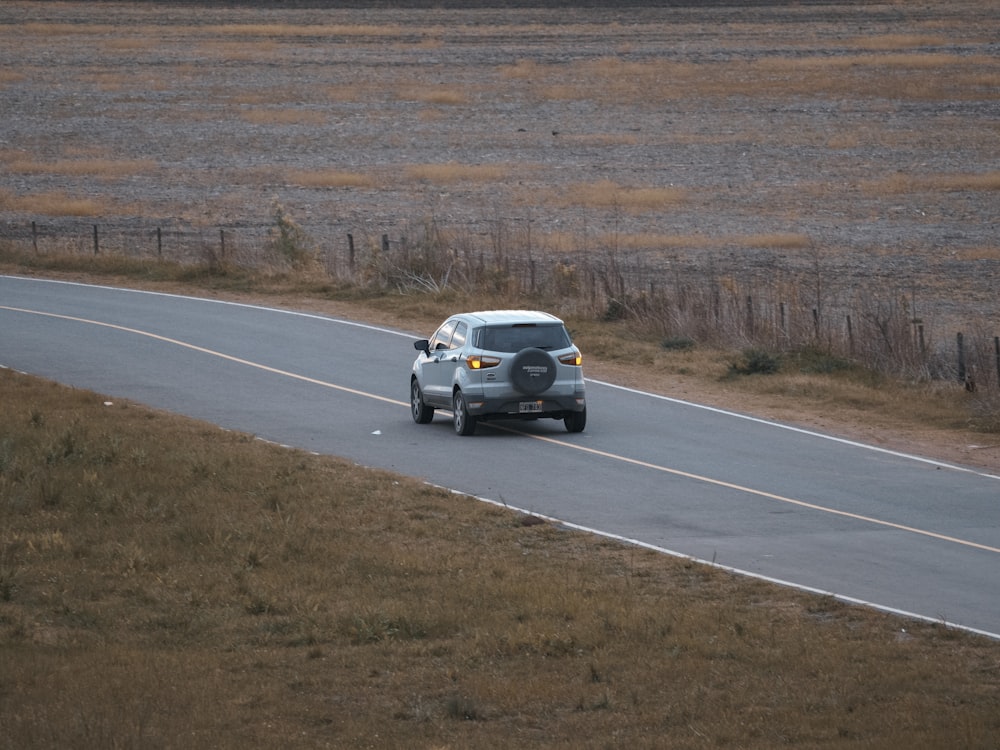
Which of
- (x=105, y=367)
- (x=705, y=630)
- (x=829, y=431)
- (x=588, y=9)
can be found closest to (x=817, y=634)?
(x=705, y=630)

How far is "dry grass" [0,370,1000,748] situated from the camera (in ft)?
32.1

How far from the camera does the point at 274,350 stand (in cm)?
3114

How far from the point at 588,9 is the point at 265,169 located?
41.2 m

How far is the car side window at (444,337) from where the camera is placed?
24078 mm

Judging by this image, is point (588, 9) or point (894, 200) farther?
point (588, 9)

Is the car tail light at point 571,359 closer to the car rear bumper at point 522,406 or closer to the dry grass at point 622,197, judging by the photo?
the car rear bumper at point 522,406

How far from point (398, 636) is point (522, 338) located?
11.1 metres

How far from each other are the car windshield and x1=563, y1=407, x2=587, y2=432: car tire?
1.05m

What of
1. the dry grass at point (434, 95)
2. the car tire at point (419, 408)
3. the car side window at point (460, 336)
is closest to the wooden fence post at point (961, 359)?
the car side window at point (460, 336)

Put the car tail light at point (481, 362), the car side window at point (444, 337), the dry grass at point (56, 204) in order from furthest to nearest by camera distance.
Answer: the dry grass at point (56, 204), the car side window at point (444, 337), the car tail light at point (481, 362)

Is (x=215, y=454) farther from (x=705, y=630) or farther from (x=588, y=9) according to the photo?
(x=588, y=9)

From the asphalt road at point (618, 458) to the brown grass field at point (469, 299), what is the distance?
3.62ft

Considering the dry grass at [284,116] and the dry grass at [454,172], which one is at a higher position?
the dry grass at [284,116]

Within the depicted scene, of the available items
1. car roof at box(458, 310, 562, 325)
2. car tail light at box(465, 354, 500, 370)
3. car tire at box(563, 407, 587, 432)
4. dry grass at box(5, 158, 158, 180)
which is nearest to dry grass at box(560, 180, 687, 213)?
dry grass at box(5, 158, 158, 180)
